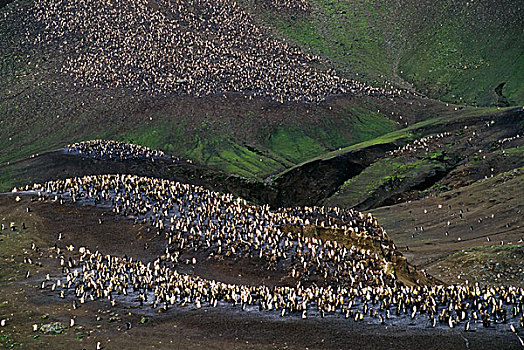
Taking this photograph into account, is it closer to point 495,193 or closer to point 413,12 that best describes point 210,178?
point 495,193

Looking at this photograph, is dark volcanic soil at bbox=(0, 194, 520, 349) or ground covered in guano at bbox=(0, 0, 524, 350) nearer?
dark volcanic soil at bbox=(0, 194, 520, 349)

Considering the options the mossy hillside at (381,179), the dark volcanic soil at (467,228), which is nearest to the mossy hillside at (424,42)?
the mossy hillside at (381,179)

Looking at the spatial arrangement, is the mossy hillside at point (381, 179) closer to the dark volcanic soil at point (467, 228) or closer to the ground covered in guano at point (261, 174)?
the ground covered in guano at point (261, 174)

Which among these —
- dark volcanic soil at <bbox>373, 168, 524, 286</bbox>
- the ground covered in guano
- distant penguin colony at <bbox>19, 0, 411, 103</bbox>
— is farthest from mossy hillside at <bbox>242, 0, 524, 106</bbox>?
dark volcanic soil at <bbox>373, 168, 524, 286</bbox>

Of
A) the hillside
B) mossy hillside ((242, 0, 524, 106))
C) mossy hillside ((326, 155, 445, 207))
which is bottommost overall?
mossy hillside ((326, 155, 445, 207))

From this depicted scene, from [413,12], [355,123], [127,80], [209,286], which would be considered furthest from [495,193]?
[413,12]

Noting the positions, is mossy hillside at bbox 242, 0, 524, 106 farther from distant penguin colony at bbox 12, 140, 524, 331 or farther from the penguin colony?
distant penguin colony at bbox 12, 140, 524, 331

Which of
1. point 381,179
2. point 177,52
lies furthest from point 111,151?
point 177,52
